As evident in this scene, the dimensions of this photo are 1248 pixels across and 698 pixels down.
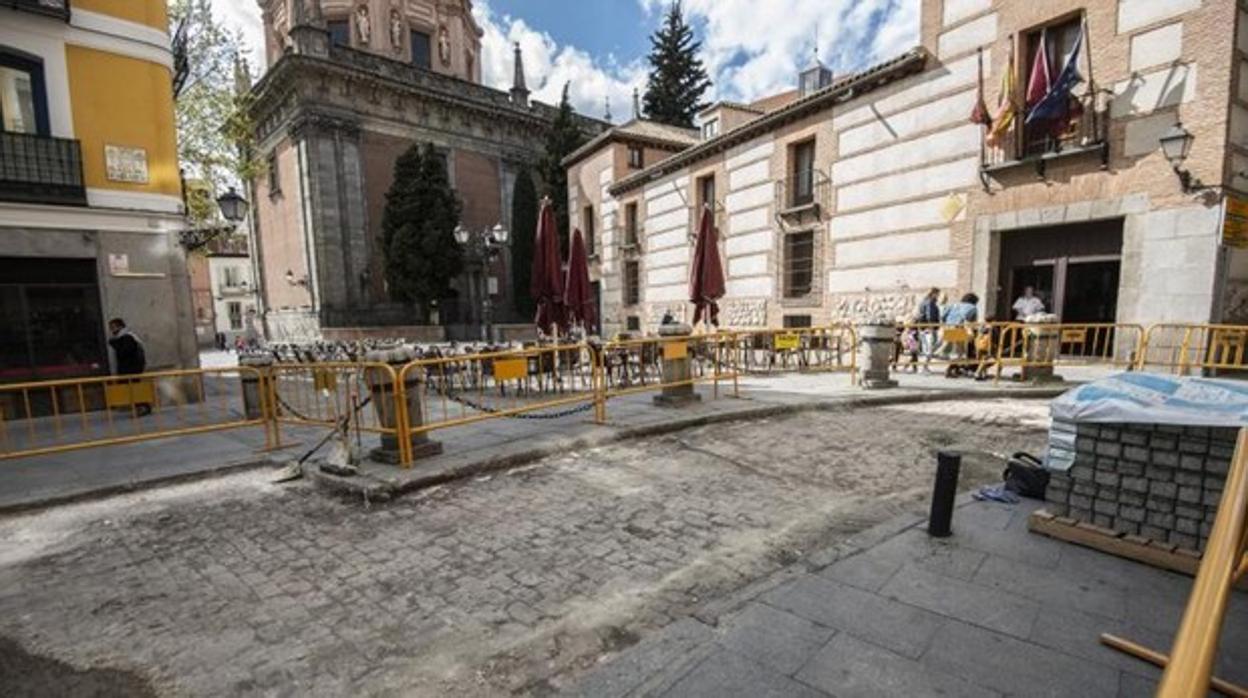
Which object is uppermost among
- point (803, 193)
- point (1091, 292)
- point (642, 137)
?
point (642, 137)

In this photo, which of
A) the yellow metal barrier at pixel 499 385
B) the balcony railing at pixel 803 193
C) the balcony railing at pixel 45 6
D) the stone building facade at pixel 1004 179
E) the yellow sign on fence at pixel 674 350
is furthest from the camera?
the balcony railing at pixel 803 193

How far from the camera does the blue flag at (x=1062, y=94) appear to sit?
10180mm

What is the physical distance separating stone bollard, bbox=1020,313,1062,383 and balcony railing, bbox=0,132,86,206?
16.2m

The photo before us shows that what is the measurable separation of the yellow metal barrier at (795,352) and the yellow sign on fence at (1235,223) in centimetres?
587

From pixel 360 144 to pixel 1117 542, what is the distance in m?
28.9

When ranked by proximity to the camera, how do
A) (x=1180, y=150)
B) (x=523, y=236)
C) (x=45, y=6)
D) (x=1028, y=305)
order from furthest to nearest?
1. (x=523, y=236)
2. (x=1028, y=305)
3. (x=1180, y=150)
4. (x=45, y=6)

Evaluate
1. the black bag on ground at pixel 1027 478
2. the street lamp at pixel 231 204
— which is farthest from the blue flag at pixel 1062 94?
the street lamp at pixel 231 204

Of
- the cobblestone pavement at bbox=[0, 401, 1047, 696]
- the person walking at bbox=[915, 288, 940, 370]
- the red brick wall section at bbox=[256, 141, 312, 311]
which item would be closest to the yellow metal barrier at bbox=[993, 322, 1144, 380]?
the person walking at bbox=[915, 288, 940, 370]

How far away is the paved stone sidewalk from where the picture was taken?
2270 millimetres

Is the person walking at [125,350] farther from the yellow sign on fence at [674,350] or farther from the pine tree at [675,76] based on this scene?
the pine tree at [675,76]

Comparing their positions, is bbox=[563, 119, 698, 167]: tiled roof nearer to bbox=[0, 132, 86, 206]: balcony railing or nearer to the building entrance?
the building entrance

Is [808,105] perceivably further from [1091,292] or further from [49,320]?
[49,320]

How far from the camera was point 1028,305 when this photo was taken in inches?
430

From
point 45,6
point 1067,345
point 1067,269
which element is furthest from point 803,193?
point 45,6
